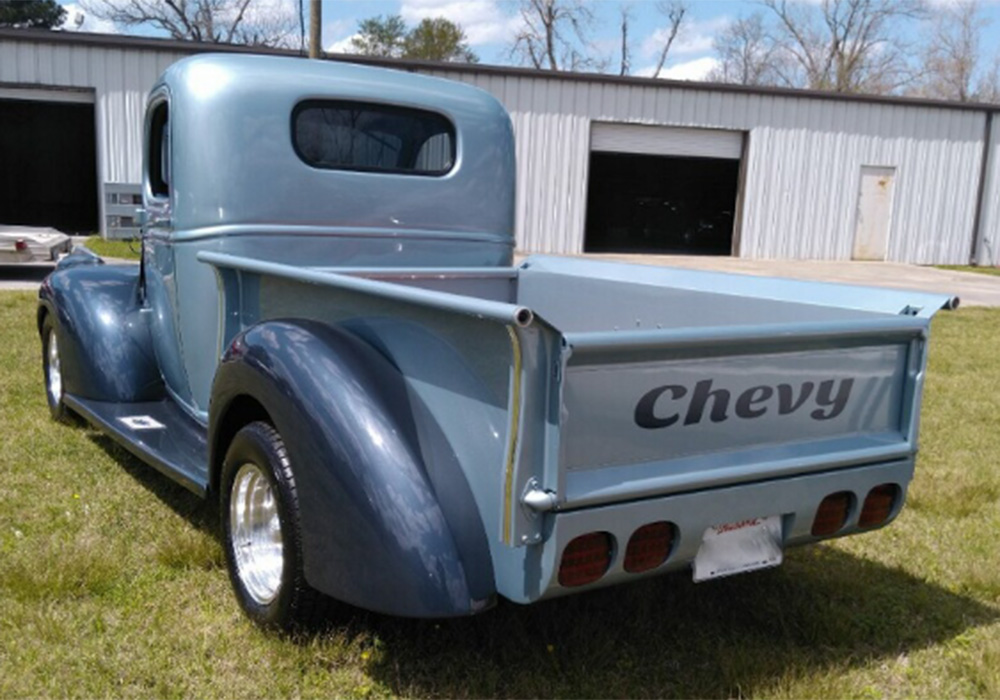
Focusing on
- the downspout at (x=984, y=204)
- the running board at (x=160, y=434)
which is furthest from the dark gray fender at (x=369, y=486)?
the downspout at (x=984, y=204)

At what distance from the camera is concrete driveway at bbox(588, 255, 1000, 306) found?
16641mm

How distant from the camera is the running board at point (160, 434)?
3455 mm

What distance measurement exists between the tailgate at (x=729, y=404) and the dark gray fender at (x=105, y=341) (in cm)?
283

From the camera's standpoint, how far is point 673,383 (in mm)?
2408

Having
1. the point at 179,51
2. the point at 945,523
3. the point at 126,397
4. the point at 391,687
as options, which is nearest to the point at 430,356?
the point at 391,687

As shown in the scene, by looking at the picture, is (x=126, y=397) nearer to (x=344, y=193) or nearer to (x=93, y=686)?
(x=344, y=193)

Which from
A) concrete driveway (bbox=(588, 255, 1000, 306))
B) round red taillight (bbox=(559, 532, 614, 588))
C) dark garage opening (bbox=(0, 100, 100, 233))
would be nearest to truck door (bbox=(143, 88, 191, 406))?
round red taillight (bbox=(559, 532, 614, 588))

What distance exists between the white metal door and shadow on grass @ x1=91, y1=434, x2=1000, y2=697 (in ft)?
65.6

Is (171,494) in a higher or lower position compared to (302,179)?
lower

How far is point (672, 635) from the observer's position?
312cm

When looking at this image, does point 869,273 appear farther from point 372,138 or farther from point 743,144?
point 372,138

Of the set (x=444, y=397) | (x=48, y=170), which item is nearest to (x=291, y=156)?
(x=444, y=397)

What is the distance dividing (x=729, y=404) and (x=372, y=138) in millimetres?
2375

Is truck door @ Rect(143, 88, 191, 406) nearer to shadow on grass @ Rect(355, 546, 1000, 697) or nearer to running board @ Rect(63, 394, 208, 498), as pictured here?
running board @ Rect(63, 394, 208, 498)
